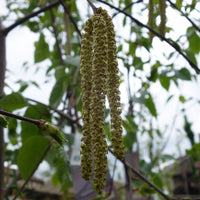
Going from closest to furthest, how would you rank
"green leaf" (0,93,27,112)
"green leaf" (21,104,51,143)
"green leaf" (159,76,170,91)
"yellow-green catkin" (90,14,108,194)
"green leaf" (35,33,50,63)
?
1. "yellow-green catkin" (90,14,108,194)
2. "green leaf" (0,93,27,112)
3. "green leaf" (21,104,51,143)
4. "green leaf" (159,76,170,91)
5. "green leaf" (35,33,50,63)

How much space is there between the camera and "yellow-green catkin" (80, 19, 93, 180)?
0.38 m

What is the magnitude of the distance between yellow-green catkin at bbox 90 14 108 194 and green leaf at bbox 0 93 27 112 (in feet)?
1.29

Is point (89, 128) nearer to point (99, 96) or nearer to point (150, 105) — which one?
point (99, 96)

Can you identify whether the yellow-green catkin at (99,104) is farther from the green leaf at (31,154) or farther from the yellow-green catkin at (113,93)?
the green leaf at (31,154)

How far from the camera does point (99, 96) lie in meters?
0.40

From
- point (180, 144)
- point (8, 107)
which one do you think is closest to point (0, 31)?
point (8, 107)

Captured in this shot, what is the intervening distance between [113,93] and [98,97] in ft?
0.15

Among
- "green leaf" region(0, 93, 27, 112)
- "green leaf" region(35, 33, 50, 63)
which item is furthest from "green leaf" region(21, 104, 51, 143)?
"green leaf" region(35, 33, 50, 63)

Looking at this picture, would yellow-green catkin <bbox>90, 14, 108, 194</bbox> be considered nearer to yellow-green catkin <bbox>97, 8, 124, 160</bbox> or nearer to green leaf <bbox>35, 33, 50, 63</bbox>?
yellow-green catkin <bbox>97, 8, 124, 160</bbox>

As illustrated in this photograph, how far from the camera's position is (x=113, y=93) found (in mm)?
436

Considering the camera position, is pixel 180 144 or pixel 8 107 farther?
pixel 180 144

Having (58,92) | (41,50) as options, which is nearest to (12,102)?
(58,92)

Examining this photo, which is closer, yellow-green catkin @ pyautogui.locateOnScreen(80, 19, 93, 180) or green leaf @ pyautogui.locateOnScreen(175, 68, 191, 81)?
yellow-green catkin @ pyautogui.locateOnScreen(80, 19, 93, 180)

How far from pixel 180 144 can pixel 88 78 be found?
4349 mm
